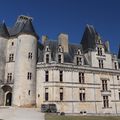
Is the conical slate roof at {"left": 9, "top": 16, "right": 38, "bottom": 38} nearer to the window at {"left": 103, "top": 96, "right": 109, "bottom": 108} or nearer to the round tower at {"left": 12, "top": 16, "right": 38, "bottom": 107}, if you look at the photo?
A: the round tower at {"left": 12, "top": 16, "right": 38, "bottom": 107}

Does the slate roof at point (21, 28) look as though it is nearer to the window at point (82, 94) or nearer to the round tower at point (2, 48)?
the round tower at point (2, 48)

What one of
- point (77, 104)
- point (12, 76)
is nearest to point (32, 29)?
point (12, 76)

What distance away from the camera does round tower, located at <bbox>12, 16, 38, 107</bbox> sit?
102ft

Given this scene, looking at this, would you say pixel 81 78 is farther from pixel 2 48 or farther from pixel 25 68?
pixel 2 48

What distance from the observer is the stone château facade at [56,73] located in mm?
31963

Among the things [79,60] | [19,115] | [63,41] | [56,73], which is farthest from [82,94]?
[19,115]

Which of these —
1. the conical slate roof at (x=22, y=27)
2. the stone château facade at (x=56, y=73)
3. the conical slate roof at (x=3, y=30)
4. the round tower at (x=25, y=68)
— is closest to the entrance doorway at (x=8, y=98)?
the stone château facade at (x=56, y=73)

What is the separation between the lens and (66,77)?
1313 inches

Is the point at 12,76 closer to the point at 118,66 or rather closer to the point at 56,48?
the point at 56,48

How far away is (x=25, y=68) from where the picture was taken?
32.3 metres

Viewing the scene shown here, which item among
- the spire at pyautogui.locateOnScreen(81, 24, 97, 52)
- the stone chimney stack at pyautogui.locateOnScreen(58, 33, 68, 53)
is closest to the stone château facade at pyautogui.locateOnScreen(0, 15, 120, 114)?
the stone chimney stack at pyautogui.locateOnScreen(58, 33, 68, 53)

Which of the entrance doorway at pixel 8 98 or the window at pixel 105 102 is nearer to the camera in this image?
the entrance doorway at pixel 8 98

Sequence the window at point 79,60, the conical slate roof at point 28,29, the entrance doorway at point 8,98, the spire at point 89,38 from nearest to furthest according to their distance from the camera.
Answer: the entrance doorway at point 8,98 → the conical slate roof at point 28,29 → the window at point 79,60 → the spire at point 89,38

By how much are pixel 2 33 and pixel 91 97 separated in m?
18.1
